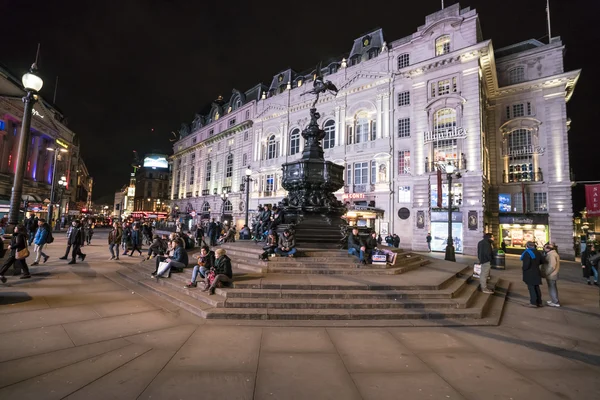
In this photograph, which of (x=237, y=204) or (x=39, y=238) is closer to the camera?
(x=39, y=238)

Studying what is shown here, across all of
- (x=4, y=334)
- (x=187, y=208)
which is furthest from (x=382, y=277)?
(x=187, y=208)

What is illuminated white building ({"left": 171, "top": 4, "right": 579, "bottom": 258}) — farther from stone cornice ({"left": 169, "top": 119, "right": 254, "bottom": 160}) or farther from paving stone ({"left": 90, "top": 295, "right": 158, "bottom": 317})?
paving stone ({"left": 90, "top": 295, "right": 158, "bottom": 317})

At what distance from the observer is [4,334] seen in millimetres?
4766

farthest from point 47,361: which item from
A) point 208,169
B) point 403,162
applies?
point 208,169

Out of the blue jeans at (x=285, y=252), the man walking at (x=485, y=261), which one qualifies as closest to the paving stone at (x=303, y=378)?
the blue jeans at (x=285, y=252)

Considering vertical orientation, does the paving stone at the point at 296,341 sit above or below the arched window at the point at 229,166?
below

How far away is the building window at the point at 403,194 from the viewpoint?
2839cm

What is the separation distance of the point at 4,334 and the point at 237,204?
40.7 m

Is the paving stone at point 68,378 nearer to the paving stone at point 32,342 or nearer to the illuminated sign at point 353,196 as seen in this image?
the paving stone at point 32,342

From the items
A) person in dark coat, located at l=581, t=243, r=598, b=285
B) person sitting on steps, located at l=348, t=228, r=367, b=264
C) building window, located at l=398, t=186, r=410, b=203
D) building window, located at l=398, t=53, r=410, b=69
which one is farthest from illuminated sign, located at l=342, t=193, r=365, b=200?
person sitting on steps, located at l=348, t=228, r=367, b=264

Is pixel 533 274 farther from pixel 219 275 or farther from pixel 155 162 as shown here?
pixel 155 162

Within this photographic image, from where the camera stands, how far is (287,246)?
9391 mm

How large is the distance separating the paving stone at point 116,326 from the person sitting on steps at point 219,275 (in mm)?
1114

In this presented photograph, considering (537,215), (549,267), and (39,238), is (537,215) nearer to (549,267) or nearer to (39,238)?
(549,267)
